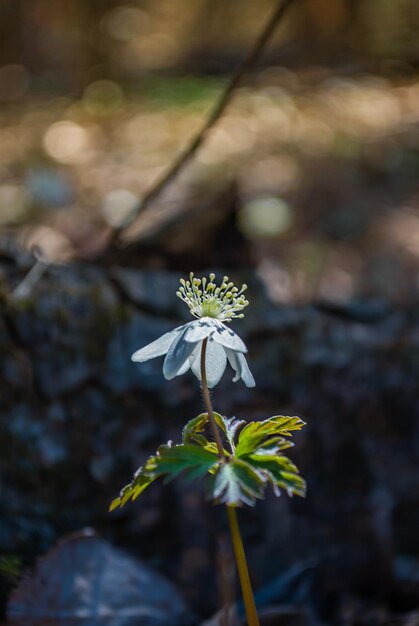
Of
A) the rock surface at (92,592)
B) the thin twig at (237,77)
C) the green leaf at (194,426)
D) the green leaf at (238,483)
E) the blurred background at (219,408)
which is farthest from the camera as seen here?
the thin twig at (237,77)

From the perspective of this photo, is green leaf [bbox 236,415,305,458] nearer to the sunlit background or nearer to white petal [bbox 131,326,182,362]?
white petal [bbox 131,326,182,362]

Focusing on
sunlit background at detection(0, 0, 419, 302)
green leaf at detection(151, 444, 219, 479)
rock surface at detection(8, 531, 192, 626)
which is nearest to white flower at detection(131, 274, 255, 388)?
green leaf at detection(151, 444, 219, 479)

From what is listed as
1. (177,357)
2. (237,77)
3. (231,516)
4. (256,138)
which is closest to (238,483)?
(231,516)

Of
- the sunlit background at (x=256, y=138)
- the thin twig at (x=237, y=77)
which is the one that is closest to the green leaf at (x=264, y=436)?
the sunlit background at (x=256, y=138)

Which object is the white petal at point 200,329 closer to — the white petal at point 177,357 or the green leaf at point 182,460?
the white petal at point 177,357

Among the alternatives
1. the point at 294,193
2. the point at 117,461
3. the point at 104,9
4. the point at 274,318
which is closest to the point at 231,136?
the point at 294,193

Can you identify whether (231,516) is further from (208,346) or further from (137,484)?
(208,346)

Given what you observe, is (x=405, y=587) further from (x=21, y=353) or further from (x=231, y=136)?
(x=231, y=136)
